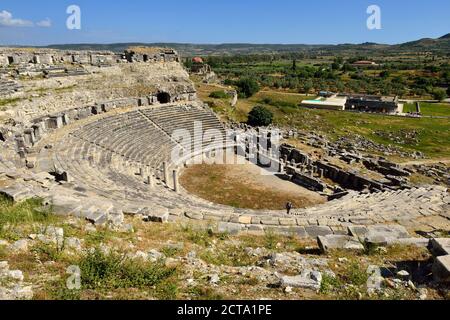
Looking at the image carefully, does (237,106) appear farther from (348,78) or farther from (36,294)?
(348,78)

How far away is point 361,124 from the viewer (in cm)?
4497

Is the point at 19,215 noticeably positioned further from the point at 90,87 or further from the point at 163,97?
the point at 163,97

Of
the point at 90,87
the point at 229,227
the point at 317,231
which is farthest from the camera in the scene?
the point at 90,87

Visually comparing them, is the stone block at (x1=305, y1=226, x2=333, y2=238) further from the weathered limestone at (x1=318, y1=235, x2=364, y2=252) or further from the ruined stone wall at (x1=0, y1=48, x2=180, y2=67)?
the ruined stone wall at (x1=0, y1=48, x2=180, y2=67)

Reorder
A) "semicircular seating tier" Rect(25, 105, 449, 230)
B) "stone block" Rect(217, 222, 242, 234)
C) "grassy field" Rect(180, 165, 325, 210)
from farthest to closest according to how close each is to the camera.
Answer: "grassy field" Rect(180, 165, 325, 210) → "semicircular seating tier" Rect(25, 105, 449, 230) → "stone block" Rect(217, 222, 242, 234)

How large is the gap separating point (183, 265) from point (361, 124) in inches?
1695

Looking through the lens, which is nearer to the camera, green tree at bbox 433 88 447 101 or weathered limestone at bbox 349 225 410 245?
weathered limestone at bbox 349 225 410 245

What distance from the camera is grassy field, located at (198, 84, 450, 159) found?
3603 centimetres

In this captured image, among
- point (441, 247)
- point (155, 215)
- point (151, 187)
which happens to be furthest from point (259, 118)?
point (441, 247)

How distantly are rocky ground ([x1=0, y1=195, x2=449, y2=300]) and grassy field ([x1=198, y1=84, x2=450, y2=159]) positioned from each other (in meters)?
26.7

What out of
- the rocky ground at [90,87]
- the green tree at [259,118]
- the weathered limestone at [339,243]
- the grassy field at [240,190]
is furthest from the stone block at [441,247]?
the green tree at [259,118]

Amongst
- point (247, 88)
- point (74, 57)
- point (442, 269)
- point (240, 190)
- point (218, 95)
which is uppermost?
point (74, 57)

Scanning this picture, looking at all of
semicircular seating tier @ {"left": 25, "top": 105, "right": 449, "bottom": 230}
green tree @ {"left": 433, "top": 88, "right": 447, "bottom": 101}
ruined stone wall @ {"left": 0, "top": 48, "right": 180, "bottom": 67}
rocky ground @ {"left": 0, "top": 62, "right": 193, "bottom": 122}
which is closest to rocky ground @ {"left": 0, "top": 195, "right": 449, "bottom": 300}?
semicircular seating tier @ {"left": 25, "top": 105, "right": 449, "bottom": 230}
